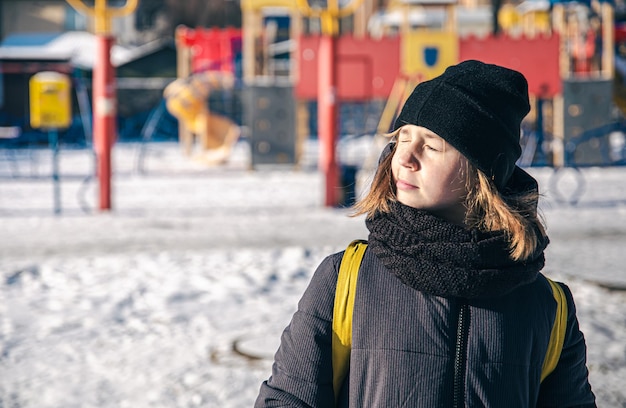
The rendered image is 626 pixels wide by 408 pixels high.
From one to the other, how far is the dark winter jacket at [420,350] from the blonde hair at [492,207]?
0.33ft

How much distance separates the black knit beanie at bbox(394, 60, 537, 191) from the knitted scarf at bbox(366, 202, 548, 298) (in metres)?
0.15

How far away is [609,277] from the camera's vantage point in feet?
21.9

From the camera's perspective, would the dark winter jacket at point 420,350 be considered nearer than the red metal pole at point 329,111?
Yes

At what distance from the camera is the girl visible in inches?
70.8

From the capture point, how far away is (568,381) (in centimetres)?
193

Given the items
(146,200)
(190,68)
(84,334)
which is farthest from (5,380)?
(190,68)

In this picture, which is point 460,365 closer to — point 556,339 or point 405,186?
point 556,339

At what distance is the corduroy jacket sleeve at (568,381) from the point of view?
1928mm

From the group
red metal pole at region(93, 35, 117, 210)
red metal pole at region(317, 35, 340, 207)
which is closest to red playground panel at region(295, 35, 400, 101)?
red metal pole at region(317, 35, 340, 207)

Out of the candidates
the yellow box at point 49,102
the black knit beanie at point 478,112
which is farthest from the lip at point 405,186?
the yellow box at point 49,102

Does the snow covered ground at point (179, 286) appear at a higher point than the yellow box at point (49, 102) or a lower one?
lower

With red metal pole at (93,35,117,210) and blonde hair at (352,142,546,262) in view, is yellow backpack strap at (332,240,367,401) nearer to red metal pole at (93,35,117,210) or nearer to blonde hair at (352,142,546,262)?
blonde hair at (352,142,546,262)

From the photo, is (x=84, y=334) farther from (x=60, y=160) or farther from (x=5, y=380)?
(x=60, y=160)

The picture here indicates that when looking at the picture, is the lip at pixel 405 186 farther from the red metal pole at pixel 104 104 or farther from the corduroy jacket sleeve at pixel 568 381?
the red metal pole at pixel 104 104
